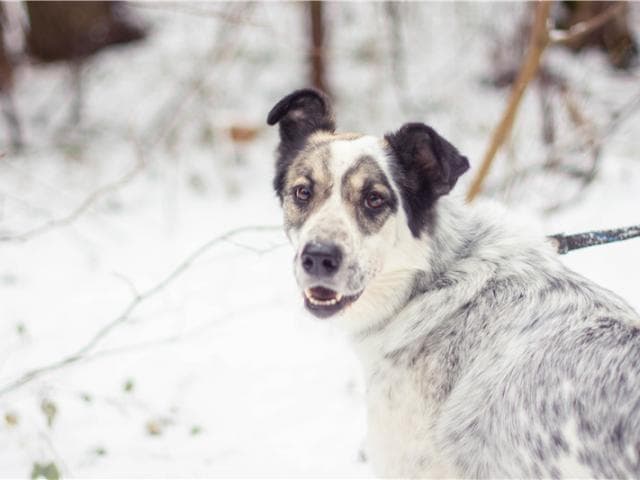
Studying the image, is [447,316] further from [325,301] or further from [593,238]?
[593,238]

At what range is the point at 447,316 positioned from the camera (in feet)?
8.85

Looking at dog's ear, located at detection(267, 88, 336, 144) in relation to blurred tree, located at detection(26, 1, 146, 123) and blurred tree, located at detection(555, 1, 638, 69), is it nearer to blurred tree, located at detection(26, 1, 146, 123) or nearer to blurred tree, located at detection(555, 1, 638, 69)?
blurred tree, located at detection(555, 1, 638, 69)

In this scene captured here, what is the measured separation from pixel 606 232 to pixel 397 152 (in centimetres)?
103

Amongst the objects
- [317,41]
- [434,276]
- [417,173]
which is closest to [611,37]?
[317,41]

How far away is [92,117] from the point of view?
9750 mm

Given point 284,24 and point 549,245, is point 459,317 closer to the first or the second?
point 549,245

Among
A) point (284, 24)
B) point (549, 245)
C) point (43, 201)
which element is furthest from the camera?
point (284, 24)

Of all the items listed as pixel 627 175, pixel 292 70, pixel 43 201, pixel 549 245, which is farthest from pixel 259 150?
pixel 549 245

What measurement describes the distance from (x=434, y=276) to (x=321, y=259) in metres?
0.55

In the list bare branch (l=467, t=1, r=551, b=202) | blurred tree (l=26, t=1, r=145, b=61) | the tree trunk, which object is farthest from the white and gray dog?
blurred tree (l=26, t=1, r=145, b=61)

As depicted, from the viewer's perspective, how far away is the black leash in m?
2.95

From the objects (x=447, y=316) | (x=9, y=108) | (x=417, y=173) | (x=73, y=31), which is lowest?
(x=9, y=108)

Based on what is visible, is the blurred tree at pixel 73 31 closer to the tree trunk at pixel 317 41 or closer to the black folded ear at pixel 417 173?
the tree trunk at pixel 317 41

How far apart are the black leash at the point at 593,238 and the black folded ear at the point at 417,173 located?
2.01ft
